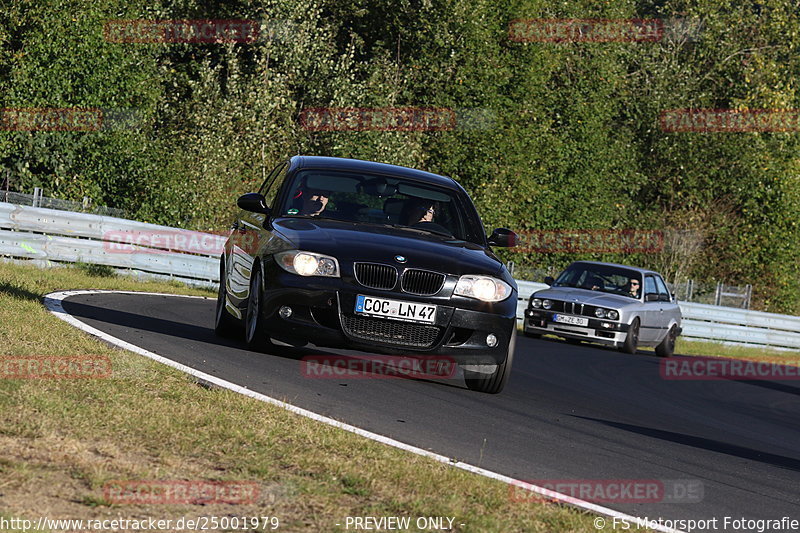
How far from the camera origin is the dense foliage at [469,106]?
2627 cm

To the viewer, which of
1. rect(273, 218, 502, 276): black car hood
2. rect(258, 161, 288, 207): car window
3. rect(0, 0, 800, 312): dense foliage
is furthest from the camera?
rect(0, 0, 800, 312): dense foliage

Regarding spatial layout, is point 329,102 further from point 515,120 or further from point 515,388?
point 515,388

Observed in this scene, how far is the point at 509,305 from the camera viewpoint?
9.31m

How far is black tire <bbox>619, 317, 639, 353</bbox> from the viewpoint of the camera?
847 inches

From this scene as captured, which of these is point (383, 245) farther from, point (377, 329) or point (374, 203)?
point (374, 203)

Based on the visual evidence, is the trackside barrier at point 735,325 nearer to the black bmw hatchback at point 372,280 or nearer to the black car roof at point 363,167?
the black car roof at point 363,167

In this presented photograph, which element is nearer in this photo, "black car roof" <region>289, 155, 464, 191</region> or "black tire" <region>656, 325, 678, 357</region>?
"black car roof" <region>289, 155, 464, 191</region>

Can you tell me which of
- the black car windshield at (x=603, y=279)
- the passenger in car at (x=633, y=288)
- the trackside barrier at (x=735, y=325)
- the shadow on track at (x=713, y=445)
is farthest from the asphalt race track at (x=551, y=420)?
the trackside barrier at (x=735, y=325)

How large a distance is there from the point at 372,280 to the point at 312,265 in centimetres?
47

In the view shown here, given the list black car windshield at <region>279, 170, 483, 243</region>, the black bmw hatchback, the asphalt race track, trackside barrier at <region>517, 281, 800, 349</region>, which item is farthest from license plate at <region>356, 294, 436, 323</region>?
trackside barrier at <region>517, 281, 800, 349</region>

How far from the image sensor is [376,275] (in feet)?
29.2

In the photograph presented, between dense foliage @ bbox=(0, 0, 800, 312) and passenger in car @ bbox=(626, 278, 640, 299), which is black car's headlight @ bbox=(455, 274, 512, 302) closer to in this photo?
passenger in car @ bbox=(626, 278, 640, 299)

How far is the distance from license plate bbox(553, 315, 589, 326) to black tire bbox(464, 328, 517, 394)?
1187 cm

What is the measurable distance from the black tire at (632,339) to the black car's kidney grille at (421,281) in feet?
43.0
